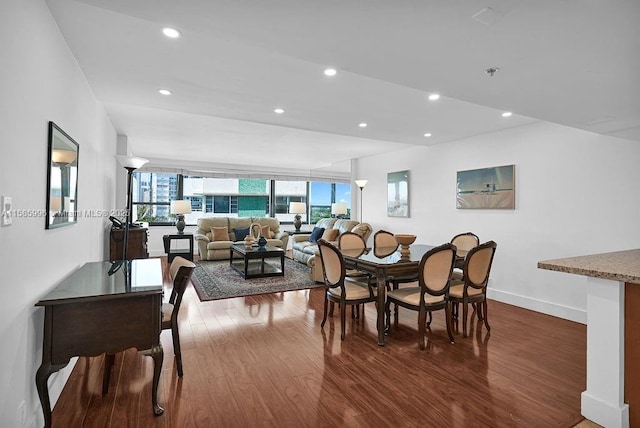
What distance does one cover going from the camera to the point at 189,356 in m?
2.75

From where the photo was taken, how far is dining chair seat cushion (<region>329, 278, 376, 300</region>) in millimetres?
3266

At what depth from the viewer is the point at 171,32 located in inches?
82.3

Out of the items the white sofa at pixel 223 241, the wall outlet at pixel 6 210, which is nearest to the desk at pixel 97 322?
the wall outlet at pixel 6 210

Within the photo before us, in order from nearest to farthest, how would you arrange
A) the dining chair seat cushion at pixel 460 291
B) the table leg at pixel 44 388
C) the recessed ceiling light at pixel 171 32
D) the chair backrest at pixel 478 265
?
1. the table leg at pixel 44 388
2. the recessed ceiling light at pixel 171 32
3. the chair backrest at pixel 478 265
4. the dining chair seat cushion at pixel 460 291

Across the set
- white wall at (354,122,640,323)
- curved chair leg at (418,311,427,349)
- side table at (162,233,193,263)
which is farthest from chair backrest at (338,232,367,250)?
side table at (162,233,193,263)

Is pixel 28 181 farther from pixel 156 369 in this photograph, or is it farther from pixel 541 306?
pixel 541 306

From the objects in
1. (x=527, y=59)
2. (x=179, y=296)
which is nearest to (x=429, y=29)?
(x=527, y=59)

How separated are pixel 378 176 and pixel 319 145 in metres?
1.54

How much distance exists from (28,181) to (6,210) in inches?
13.8

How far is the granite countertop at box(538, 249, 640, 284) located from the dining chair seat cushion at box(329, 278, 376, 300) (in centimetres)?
166

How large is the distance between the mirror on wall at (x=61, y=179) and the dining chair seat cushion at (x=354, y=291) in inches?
93.4

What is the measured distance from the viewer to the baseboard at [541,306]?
12.1ft

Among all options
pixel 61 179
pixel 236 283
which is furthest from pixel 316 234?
pixel 61 179

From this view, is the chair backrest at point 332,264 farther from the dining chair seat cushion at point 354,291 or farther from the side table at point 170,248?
the side table at point 170,248
